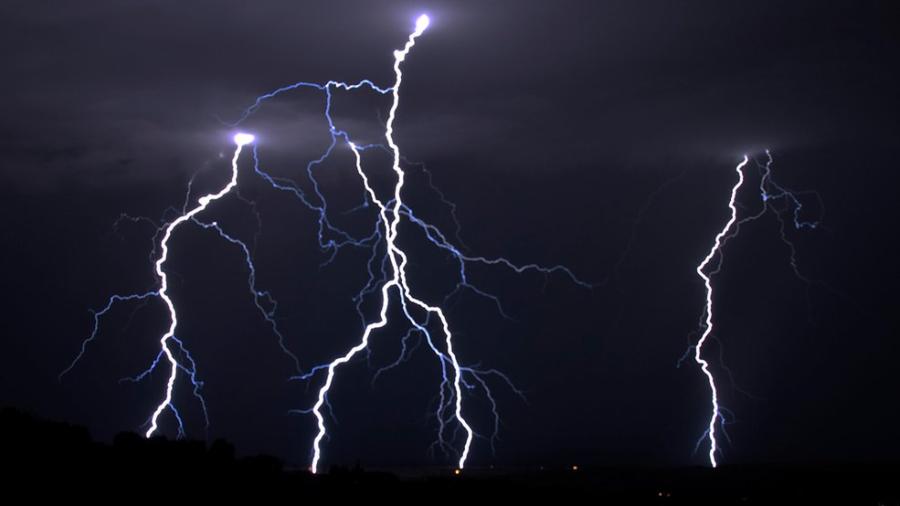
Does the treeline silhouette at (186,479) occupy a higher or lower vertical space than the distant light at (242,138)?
lower

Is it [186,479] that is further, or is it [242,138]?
[242,138]

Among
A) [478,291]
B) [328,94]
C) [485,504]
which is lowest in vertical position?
A: [485,504]

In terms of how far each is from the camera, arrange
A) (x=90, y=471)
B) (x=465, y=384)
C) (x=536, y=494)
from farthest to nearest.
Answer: (x=465, y=384) → (x=536, y=494) → (x=90, y=471)

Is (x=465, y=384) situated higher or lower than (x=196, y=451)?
higher

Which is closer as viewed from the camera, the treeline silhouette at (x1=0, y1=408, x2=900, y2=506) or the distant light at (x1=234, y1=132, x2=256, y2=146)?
the treeline silhouette at (x1=0, y1=408, x2=900, y2=506)

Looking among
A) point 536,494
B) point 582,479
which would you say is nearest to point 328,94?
point 582,479

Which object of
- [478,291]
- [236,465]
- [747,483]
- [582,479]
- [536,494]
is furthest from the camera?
[478,291]

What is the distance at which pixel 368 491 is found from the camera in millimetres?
9023

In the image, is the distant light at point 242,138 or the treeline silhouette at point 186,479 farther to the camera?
the distant light at point 242,138

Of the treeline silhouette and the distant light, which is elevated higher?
the distant light

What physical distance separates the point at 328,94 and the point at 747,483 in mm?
9728

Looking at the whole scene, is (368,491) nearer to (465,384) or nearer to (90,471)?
(90,471)

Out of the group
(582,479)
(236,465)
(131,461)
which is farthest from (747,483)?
(131,461)

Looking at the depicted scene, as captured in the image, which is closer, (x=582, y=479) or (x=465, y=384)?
(x=582, y=479)
